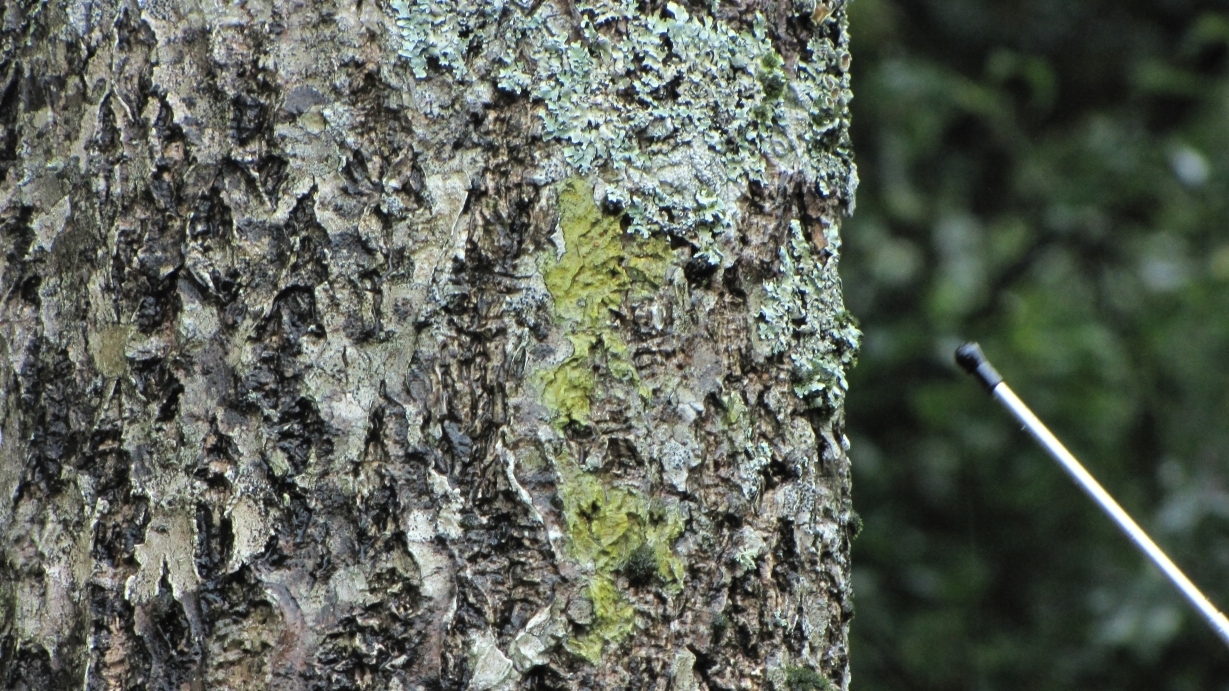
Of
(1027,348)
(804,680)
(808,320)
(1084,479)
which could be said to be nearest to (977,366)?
(1084,479)

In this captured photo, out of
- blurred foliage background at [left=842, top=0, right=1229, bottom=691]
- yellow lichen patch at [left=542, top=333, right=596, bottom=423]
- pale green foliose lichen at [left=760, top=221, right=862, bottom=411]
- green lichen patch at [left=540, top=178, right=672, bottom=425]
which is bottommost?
yellow lichen patch at [left=542, top=333, right=596, bottom=423]

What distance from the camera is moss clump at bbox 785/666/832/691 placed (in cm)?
75

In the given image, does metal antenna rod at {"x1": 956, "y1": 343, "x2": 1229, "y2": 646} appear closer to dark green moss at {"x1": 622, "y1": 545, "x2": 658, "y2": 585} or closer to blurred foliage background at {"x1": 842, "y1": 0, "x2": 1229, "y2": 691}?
dark green moss at {"x1": 622, "y1": 545, "x2": 658, "y2": 585}

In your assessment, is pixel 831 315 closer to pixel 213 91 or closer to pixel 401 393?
pixel 401 393

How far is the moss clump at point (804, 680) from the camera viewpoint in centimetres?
75

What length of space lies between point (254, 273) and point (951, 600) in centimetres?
254

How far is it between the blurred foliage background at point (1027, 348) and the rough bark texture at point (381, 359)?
1981mm

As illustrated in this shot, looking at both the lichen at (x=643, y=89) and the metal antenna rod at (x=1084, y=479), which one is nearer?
the lichen at (x=643, y=89)

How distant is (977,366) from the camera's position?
0.96m

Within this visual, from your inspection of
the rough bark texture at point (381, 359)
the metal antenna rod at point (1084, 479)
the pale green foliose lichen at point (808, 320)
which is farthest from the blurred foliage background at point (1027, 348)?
the rough bark texture at point (381, 359)

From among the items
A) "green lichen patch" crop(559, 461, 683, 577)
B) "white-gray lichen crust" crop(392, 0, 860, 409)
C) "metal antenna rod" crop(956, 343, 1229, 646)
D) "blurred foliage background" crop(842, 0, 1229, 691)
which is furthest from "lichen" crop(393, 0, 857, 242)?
"blurred foliage background" crop(842, 0, 1229, 691)

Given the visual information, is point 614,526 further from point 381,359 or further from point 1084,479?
point 1084,479

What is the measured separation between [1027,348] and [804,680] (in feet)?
6.30

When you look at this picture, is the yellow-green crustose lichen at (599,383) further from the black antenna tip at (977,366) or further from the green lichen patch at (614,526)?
the black antenna tip at (977,366)
